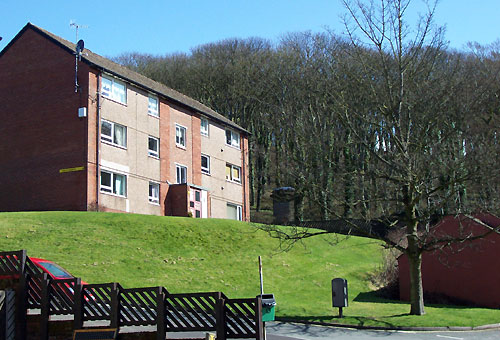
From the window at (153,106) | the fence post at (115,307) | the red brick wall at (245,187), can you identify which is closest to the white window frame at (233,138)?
the red brick wall at (245,187)

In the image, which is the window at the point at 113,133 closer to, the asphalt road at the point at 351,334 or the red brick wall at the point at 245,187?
the red brick wall at the point at 245,187

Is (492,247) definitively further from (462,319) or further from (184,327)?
(184,327)

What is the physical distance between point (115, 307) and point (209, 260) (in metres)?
13.1

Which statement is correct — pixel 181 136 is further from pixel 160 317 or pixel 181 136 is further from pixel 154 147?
pixel 160 317

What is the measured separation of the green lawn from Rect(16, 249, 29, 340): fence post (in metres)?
6.35

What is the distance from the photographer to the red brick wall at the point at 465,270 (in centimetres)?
2323

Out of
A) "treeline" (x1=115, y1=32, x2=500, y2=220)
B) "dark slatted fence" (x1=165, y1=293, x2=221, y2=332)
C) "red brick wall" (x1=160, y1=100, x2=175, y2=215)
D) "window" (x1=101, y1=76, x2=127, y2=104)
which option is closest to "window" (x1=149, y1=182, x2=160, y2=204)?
"red brick wall" (x1=160, y1=100, x2=175, y2=215)

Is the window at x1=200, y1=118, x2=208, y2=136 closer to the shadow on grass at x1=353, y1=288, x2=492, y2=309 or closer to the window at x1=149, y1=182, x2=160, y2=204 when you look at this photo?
the window at x1=149, y1=182, x2=160, y2=204

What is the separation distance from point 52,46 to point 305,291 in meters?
21.5

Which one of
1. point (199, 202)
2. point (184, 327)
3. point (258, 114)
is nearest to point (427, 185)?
point (184, 327)

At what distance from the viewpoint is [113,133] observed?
3600cm

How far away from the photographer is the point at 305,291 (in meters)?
25.2

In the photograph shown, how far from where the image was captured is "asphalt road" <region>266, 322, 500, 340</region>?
16.5m

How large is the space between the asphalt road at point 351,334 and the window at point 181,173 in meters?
23.6
